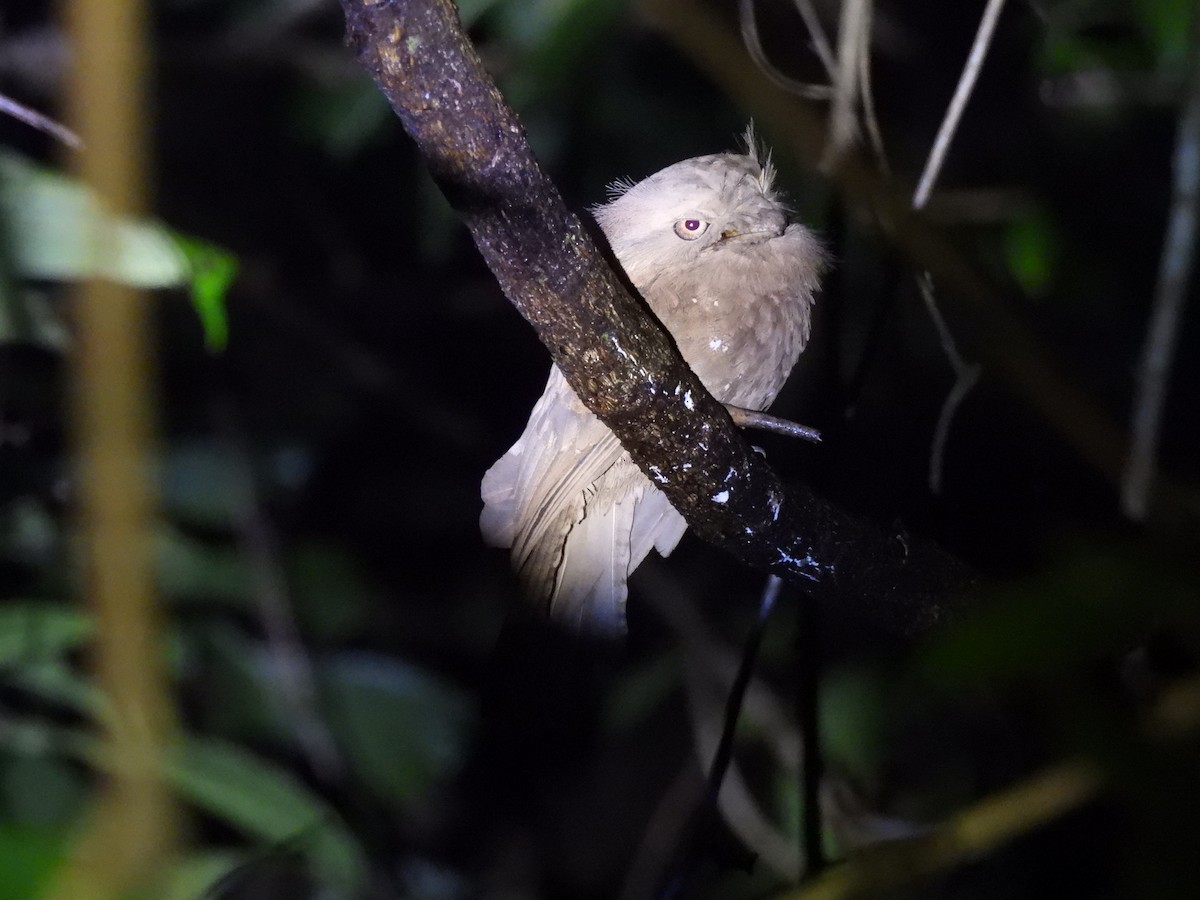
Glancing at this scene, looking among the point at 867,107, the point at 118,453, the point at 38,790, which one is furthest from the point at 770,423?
the point at 38,790

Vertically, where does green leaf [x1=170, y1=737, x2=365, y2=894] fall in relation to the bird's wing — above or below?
below

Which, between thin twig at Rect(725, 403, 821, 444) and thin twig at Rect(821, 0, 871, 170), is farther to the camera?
thin twig at Rect(821, 0, 871, 170)

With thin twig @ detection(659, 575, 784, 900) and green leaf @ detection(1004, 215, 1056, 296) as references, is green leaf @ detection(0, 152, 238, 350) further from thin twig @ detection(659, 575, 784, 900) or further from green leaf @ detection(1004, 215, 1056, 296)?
green leaf @ detection(1004, 215, 1056, 296)

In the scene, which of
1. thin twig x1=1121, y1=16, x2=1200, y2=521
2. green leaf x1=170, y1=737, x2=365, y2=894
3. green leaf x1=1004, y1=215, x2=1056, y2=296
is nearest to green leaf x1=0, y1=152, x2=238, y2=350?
green leaf x1=170, y1=737, x2=365, y2=894

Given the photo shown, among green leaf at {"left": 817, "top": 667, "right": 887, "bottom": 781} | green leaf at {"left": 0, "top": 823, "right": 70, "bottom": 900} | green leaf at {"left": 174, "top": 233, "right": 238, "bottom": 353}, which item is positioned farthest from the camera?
green leaf at {"left": 817, "top": 667, "right": 887, "bottom": 781}

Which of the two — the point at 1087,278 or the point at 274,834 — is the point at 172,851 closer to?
the point at 274,834

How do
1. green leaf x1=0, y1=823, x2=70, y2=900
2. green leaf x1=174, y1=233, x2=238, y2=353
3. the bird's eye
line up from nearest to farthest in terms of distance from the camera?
green leaf x1=0, y1=823, x2=70, y2=900, green leaf x1=174, y1=233, x2=238, y2=353, the bird's eye
